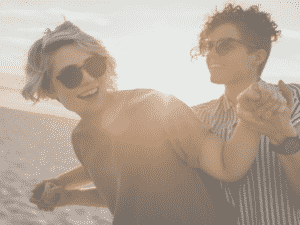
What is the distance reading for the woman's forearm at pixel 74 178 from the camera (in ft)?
→ 8.02

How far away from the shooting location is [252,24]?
98.7 inches

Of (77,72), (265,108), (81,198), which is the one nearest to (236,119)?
(265,108)

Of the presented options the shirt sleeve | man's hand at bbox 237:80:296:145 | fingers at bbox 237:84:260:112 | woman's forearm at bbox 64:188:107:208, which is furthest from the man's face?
woman's forearm at bbox 64:188:107:208

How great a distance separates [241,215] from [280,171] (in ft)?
1.58

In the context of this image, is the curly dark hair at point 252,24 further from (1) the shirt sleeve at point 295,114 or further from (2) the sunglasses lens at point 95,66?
(2) the sunglasses lens at point 95,66

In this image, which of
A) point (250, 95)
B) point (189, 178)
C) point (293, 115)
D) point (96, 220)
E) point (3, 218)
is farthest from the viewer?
point (96, 220)

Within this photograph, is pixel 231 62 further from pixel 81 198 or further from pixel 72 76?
pixel 81 198

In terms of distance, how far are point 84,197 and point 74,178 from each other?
29cm

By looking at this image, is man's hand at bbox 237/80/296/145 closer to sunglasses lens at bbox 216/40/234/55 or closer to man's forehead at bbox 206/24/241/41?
sunglasses lens at bbox 216/40/234/55

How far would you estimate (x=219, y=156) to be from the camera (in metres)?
1.31

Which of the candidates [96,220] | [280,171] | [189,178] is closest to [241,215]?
[280,171]

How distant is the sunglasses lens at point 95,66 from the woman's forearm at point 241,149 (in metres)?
1.16

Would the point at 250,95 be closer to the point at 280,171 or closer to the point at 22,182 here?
the point at 280,171

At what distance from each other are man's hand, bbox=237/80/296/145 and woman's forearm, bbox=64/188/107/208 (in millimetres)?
1983
